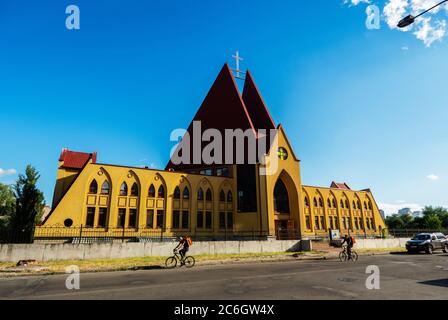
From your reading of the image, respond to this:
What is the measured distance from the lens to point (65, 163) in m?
36.1

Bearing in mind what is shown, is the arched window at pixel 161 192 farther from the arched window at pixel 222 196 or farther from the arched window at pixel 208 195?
the arched window at pixel 222 196

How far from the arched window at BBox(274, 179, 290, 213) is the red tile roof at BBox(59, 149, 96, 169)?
25315 millimetres

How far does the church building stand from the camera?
96.3 feet

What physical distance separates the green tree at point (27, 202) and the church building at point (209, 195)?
232cm

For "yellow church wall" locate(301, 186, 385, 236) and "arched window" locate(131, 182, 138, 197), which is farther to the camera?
"yellow church wall" locate(301, 186, 385, 236)

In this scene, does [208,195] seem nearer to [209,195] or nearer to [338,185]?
[209,195]

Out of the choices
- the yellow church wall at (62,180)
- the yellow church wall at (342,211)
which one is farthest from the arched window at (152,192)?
the yellow church wall at (342,211)

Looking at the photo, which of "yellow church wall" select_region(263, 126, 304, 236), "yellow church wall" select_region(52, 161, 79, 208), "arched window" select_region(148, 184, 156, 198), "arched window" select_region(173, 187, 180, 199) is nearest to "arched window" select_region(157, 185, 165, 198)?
"arched window" select_region(148, 184, 156, 198)

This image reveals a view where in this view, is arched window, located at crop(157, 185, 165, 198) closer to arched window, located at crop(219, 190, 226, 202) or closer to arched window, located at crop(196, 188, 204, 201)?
arched window, located at crop(196, 188, 204, 201)

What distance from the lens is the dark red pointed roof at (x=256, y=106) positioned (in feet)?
141

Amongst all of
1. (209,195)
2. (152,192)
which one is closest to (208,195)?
(209,195)
